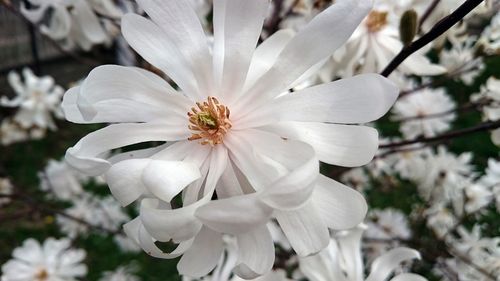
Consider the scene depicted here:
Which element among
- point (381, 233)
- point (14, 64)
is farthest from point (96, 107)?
point (14, 64)

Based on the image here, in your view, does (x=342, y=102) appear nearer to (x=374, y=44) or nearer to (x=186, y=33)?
(x=186, y=33)

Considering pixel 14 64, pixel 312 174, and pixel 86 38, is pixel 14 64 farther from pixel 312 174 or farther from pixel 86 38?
pixel 312 174

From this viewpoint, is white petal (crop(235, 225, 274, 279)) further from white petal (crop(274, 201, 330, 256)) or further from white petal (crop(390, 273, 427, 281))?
white petal (crop(390, 273, 427, 281))

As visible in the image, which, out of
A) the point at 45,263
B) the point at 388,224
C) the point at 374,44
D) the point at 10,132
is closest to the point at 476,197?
the point at 388,224

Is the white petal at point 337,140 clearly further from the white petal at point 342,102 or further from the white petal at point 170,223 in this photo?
the white petal at point 170,223

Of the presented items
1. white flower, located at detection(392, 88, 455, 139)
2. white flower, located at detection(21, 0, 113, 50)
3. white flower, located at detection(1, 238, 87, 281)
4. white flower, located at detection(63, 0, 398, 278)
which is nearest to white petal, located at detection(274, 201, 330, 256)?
white flower, located at detection(63, 0, 398, 278)

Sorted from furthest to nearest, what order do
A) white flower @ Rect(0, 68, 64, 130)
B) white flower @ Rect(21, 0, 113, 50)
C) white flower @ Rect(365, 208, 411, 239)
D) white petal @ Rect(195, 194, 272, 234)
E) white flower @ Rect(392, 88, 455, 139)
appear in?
white flower @ Rect(0, 68, 64, 130) → white flower @ Rect(392, 88, 455, 139) → white flower @ Rect(365, 208, 411, 239) → white flower @ Rect(21, 0, 113, 50) → white petal @ Rect(195, 194, 272, 234)
